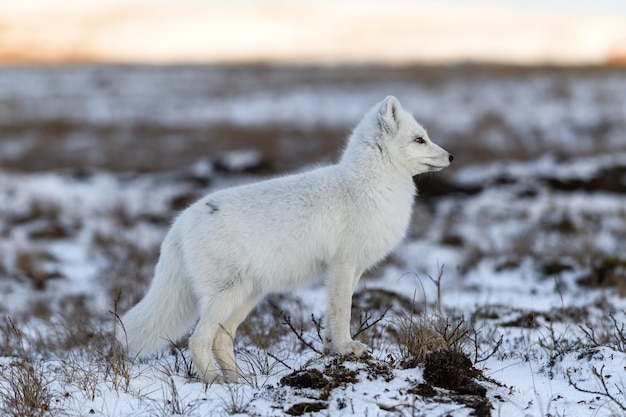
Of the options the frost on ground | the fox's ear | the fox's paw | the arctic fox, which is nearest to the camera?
the frost on ground

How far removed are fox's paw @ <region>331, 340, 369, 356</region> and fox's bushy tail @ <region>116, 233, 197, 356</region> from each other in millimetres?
1204

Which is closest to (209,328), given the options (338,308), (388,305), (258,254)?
(258,254)

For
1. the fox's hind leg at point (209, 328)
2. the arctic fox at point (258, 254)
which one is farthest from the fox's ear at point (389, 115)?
the fox's hind leg at point (209, 328)

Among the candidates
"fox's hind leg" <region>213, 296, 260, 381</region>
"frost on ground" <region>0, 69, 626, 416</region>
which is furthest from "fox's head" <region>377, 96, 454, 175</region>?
"fox's hind leg" <region>213, 296, 260, 381</region>

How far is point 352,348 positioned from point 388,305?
8.13 feet

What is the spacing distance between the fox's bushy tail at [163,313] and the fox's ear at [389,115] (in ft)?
6.47

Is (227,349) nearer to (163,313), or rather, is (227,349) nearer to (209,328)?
(209,328)

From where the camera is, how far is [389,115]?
5246mm

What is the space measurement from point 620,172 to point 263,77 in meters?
29.7

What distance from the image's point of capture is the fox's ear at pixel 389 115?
523cm

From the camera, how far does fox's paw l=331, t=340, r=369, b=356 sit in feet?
15.0

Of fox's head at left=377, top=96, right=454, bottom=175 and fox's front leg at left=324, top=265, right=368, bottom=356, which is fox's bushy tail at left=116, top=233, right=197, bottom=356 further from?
fox's head at left=377, top=96, right=454, bottom=175

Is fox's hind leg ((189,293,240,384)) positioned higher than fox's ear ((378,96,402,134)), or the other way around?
fox's ear ((378,96,402,134))

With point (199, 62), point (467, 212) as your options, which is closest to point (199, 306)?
point (467, 212)
